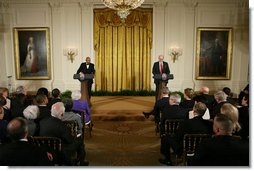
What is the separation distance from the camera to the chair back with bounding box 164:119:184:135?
5.02 m

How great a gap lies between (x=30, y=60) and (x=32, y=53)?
290mm

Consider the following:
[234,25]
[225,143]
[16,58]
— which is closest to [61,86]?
[16,58]

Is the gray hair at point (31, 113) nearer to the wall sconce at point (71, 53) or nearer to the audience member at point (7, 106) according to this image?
the audience member at point (7, 106)

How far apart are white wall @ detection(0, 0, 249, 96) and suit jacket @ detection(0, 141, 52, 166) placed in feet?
29.5

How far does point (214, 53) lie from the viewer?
11.7 metres

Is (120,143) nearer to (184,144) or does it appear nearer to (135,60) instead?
(184,144)

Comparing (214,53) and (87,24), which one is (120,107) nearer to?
(87,24)

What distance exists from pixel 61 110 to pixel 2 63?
8424mm

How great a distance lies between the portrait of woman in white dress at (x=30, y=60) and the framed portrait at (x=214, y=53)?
6435 mm

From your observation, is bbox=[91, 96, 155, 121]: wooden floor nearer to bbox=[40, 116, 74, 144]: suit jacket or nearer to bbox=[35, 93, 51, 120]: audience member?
bbox=[35, 93, 51, 120]: audience member

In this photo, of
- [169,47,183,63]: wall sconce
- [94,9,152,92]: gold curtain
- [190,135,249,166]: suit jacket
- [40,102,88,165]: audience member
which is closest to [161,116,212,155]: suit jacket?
[190,135,249,166]: suit jacket

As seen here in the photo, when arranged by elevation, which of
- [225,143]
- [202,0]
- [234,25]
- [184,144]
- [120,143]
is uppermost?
[202,0]

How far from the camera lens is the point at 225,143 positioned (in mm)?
2959

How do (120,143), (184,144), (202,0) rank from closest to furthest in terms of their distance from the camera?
(184,144) < (120,143) < (202,0)
